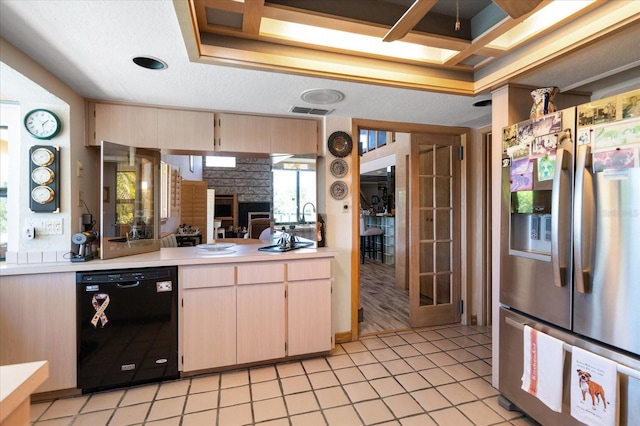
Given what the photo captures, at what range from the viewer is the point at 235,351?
244 centimetres

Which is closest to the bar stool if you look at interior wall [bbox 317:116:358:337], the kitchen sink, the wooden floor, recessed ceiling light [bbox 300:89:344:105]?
the wooden floor

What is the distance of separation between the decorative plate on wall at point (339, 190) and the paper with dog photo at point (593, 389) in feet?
6.68

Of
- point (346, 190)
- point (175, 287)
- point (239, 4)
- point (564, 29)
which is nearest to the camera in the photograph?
point (239, 4)

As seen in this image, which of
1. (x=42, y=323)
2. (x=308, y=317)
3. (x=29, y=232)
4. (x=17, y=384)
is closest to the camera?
(x=17, y=384)

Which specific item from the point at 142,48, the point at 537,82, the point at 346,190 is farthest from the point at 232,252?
the point at 537,82

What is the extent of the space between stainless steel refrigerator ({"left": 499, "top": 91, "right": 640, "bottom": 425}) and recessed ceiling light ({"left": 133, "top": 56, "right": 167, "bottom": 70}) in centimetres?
227

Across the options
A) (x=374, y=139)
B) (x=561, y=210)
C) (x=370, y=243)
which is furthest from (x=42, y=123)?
(x=370, y=243)

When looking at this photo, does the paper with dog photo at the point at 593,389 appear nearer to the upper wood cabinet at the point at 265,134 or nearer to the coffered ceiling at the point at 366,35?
the coffered ceiling at the point at 366,35

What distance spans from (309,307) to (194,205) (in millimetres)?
4572

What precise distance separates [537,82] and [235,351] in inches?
117

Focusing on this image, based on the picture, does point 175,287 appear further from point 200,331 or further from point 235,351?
point 235,351

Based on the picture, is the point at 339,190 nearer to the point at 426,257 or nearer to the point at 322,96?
the point at 322,96

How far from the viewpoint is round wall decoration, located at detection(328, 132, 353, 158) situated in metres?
3.01

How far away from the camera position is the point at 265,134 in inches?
113
